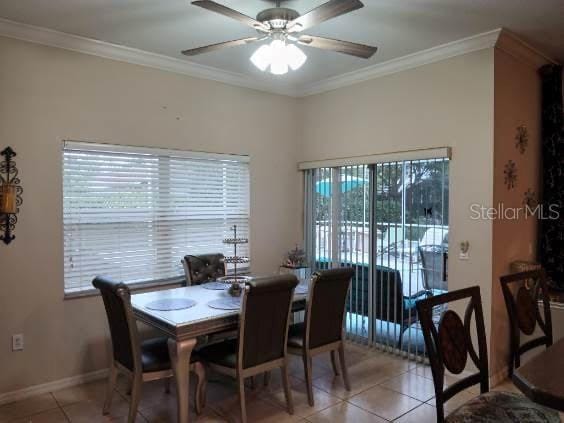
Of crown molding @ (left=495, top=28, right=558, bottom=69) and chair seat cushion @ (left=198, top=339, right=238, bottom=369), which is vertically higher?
crown molding @ (left=495, top=28, right=558, bottom=69)

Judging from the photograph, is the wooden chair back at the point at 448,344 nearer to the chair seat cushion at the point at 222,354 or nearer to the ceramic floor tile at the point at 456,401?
the ceramic floor tile at the point at 456,401

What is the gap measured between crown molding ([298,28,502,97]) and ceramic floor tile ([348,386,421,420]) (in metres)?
2.68

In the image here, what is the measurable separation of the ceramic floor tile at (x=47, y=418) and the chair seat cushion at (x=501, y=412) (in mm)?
2424

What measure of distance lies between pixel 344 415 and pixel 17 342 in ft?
7.76

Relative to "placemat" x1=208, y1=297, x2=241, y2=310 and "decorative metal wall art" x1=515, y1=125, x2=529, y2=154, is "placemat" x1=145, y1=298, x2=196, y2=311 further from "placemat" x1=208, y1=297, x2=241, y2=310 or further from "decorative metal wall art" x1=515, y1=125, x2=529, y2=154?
"decorative metal wall art" x1=515, y1=125, x2=529, y2=154

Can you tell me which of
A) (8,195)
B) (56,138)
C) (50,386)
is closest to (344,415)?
(50,386)

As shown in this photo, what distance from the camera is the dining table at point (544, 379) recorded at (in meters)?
1.40

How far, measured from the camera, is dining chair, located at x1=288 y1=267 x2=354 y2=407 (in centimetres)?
304

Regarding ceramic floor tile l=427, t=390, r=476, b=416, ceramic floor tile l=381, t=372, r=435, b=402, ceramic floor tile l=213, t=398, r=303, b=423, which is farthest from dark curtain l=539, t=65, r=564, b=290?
ceramic floor tile l=213, t=398, r=303, b=423

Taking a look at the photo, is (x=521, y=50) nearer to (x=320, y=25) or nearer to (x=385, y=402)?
(x=320, y=25)

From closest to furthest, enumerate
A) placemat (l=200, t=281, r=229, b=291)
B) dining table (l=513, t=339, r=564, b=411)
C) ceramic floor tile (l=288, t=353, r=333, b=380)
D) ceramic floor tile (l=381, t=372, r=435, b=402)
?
dining table (l=513, t=339, r=564, b=411) → ceramic floor tile (l=381, t=372, r=435, b=402) → placemat (l=200, t=281, r=229, b=291) → ceramic floor tile (l=288, t=353, r=333, b=380)

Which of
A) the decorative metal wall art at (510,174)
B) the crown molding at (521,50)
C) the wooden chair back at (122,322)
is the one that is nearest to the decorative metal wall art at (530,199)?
→ the decorative metal wall art at (510,174)

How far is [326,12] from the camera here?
2166 millimetres

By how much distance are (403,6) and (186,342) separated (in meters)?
2.48
